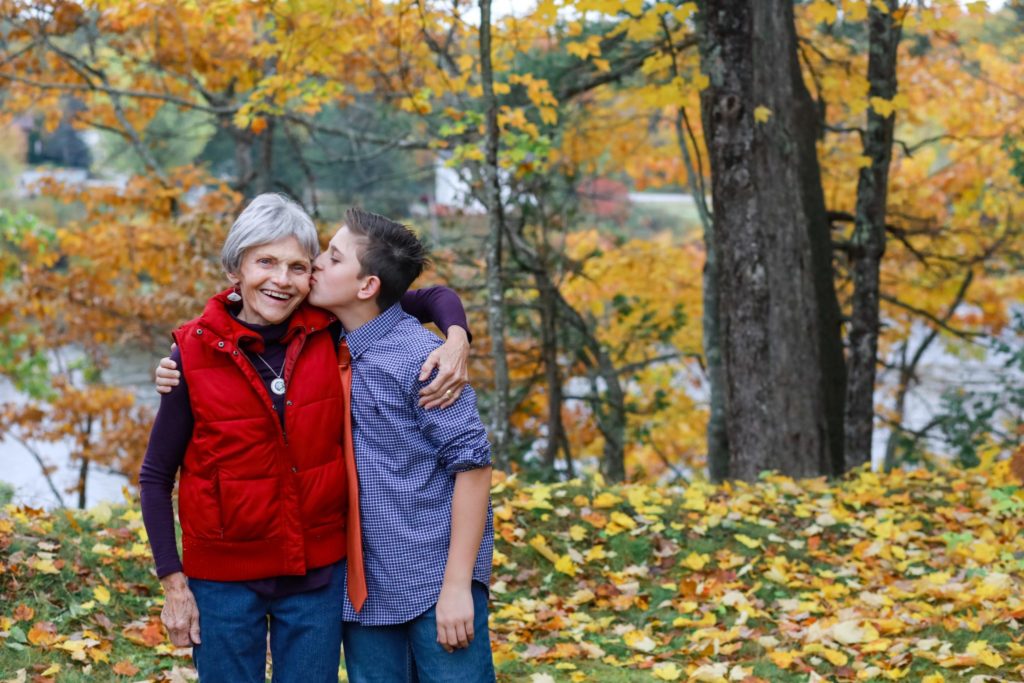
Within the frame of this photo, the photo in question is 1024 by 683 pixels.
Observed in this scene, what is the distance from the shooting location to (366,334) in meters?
2.58

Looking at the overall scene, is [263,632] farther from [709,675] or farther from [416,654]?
[709,675]

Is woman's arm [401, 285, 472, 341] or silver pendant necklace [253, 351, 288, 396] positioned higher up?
woman's arm [401, 285, 472, 341]

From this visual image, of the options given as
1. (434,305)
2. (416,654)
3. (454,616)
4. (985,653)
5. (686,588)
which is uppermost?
(434,305)

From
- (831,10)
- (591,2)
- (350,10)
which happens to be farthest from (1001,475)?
(350,10)

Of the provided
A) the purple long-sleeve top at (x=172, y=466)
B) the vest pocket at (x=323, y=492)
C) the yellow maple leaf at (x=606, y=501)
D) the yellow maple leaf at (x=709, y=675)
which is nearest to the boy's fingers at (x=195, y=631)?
the purple long-sleeve top at (x=172, y=466)

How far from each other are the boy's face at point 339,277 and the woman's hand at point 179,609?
722mm

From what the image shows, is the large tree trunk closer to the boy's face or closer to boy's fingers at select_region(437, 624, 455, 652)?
the boy's face

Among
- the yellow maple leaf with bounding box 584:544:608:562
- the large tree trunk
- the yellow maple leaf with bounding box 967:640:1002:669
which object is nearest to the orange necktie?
the yellow maple leaf with bounding box 967:640:1002:669

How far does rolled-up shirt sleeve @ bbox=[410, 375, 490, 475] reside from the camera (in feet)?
8.05

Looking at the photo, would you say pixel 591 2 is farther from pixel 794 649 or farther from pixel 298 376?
pixel 298 376

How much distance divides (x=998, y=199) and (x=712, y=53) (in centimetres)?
1064

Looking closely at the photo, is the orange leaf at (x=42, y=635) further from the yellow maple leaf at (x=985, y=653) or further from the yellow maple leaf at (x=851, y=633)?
the yellow maple leaf at (x=985, y=653)

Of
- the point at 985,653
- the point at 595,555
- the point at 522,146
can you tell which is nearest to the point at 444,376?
the point at 985,653

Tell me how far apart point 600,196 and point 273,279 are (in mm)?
12166
